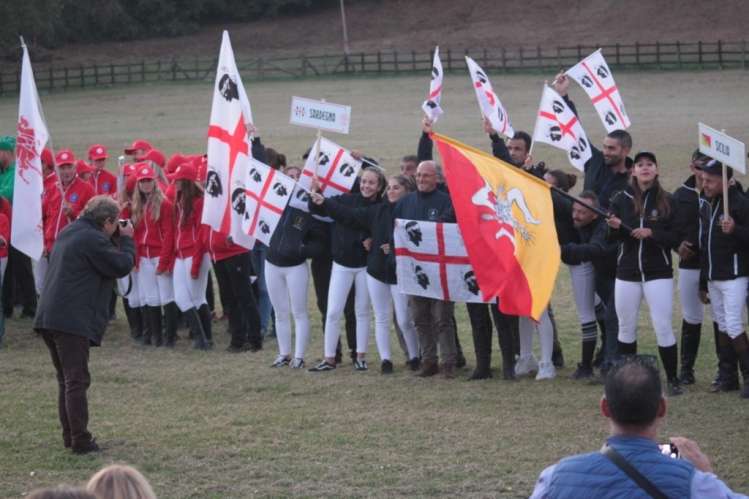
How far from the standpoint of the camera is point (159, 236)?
36.3 ft

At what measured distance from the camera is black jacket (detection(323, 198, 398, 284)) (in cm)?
935

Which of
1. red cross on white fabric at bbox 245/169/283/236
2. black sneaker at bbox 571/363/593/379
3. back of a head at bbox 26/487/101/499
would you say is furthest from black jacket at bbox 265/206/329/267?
back of a head at bbox 26/487/101/499

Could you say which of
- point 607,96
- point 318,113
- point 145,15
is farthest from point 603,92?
point 145,15

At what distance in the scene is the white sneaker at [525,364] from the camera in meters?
9.27

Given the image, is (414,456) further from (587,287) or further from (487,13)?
(487,13)

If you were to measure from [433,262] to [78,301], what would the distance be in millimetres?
3318

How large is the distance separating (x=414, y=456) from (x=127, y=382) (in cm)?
369

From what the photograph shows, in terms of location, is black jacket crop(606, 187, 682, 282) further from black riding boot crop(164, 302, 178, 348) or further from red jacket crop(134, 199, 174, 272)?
black riding boot crop(164, 302, 178, 348)

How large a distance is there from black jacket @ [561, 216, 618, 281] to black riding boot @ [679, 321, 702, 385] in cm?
78

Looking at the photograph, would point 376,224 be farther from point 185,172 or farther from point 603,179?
point 185,172

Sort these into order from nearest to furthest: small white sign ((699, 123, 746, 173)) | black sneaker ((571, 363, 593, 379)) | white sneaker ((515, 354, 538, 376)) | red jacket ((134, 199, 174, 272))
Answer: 1. small white sign ((699, 123, 746, 173))
2. black sneaker ((571, 363, 593, 379))
3. white sneaker ((515, 354, 538, 376))
4. red jacket ((134, 199, 174, 272))

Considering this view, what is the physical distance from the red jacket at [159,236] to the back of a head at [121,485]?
7904 mm

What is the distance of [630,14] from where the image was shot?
66875 millimetres

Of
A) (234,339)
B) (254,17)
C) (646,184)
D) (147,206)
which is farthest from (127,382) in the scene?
(254,17)
